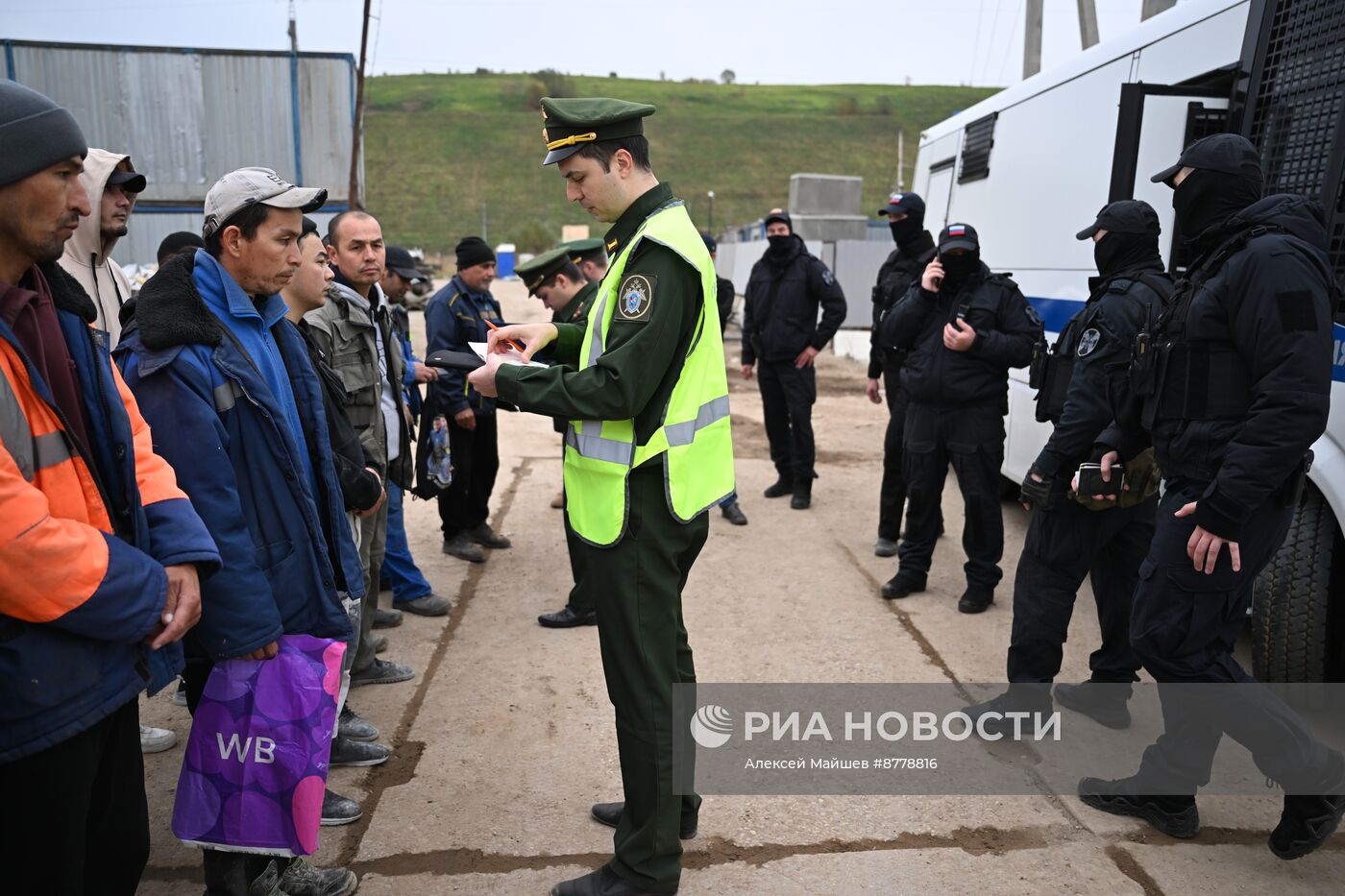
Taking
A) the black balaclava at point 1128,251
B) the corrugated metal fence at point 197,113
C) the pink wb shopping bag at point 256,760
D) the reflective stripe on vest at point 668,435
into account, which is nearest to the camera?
the pink wb shopping bag at point 256,760

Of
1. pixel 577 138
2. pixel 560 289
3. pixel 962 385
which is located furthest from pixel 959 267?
pixel 577 138

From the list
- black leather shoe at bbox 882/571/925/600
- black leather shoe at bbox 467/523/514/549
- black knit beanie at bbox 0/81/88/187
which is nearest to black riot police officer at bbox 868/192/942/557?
black leather shoe at bbox 882/571/925/600

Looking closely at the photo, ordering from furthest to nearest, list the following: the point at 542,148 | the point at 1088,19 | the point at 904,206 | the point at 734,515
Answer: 1. the point at 542,148
2. the point at 1088,19
3. the point at 734,515
4. the point at 904,206

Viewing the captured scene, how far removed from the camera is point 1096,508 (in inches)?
135

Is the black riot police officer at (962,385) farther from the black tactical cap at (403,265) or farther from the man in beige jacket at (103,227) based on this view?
the man in beige jacket at (103,227)

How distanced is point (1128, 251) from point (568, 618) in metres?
3.01

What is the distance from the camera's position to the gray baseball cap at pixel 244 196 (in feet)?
8.17

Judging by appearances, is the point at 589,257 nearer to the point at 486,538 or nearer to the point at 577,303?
the point at 577,303

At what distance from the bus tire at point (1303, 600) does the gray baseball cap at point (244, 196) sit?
3.41 metres

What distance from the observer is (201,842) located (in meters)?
2.35

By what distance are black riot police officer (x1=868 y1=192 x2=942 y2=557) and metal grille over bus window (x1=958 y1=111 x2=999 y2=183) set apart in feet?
3.08

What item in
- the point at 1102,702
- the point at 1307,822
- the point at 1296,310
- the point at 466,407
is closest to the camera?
the point at 1296,310

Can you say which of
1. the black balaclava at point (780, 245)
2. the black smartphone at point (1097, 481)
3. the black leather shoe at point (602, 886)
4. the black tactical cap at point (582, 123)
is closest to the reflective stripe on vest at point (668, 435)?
the black tactical cap at point (582, 123)

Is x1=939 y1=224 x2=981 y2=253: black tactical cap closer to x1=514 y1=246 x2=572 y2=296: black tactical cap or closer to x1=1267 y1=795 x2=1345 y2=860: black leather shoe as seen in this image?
x1=514 y1=246 x2=572 y2=296: black tactical cap
